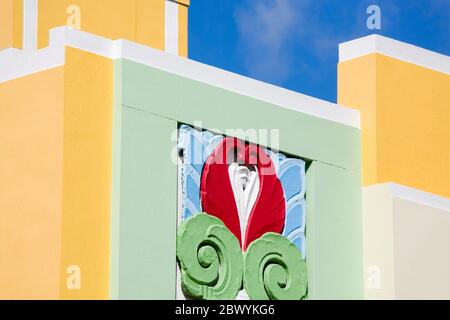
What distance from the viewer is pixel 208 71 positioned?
17922mm

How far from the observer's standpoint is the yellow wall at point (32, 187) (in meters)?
16.2

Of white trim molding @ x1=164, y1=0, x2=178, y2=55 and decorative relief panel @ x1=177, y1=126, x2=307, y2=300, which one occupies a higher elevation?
white trim molding @ x1=164, y1=0, x2=178, y2=55

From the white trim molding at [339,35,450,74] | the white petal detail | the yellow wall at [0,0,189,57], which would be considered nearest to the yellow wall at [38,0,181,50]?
the yellow wall at [0,0,189,57]

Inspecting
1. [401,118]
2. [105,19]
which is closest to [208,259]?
[401,118]

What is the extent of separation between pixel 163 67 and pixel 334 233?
3463 mm

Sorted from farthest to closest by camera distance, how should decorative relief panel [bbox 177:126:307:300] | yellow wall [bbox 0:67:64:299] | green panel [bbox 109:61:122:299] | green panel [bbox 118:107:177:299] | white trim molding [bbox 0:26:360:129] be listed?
decorative relief panel [bbox 177:126:307:300] < white trim molding [bbox 0:26:360:129] < green panel [bbox 118:107:177:299] < green panel [bbox 109:61:122:299] < yellow wall [bbox 0:67:64:299]

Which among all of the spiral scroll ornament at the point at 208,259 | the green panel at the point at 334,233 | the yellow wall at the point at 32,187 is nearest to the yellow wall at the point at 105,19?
the yellow wall at the point at 32,187

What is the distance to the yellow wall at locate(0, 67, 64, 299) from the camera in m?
16.2

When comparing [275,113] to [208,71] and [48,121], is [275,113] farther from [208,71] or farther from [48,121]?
[48,121]

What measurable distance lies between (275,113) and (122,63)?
2616 mm

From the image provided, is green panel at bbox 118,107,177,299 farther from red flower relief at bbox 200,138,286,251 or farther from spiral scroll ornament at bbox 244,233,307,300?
spiral scroll ornament at bbox 244,233,307,300

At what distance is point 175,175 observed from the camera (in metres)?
17.3

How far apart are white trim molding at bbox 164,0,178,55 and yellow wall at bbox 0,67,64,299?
194 inches

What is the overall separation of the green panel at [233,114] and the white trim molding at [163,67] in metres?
0.08
